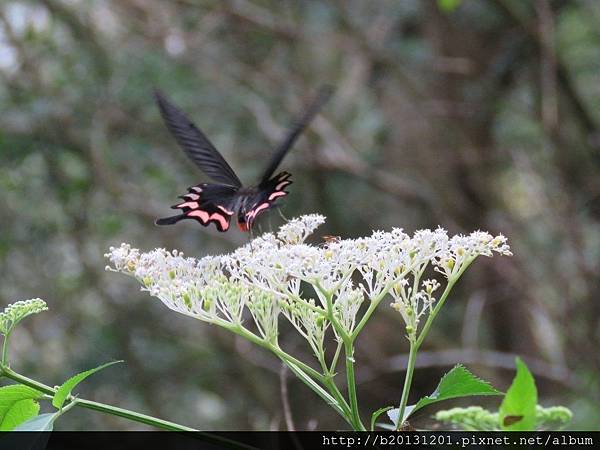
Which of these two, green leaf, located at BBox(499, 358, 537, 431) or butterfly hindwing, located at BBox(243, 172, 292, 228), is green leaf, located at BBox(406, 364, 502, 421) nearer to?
green leaf, located at BBox(499, 358, 537, 431)

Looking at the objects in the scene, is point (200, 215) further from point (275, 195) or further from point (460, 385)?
point (460, 385)

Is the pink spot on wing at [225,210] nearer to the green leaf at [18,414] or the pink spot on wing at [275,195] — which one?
the pink spot on wing at [275,195]

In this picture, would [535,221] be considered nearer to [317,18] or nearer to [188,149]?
[317,18]

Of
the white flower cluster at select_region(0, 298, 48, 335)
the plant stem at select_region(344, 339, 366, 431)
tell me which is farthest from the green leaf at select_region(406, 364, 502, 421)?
the white flower cluster at select_region(0, 298, 48, 335)

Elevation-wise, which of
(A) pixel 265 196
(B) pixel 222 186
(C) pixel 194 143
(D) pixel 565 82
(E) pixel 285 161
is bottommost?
(A) pixel 265 196

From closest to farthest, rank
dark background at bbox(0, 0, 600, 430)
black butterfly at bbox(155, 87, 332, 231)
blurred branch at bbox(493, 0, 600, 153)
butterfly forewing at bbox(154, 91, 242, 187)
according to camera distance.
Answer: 1. black butterfly at bbox(155, 87, 332, 231)
2. butterfly forewing at bbox(154, 91, 242, 187)
3. blurred branch at bbox(493, 0, 600, 153)
4. dark background at bbox(0, 0, 600, 430)

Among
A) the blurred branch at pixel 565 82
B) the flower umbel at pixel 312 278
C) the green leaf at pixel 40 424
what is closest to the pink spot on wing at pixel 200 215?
the flower umbel at pixel 312 278

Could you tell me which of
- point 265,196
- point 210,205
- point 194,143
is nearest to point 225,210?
point 210,205
